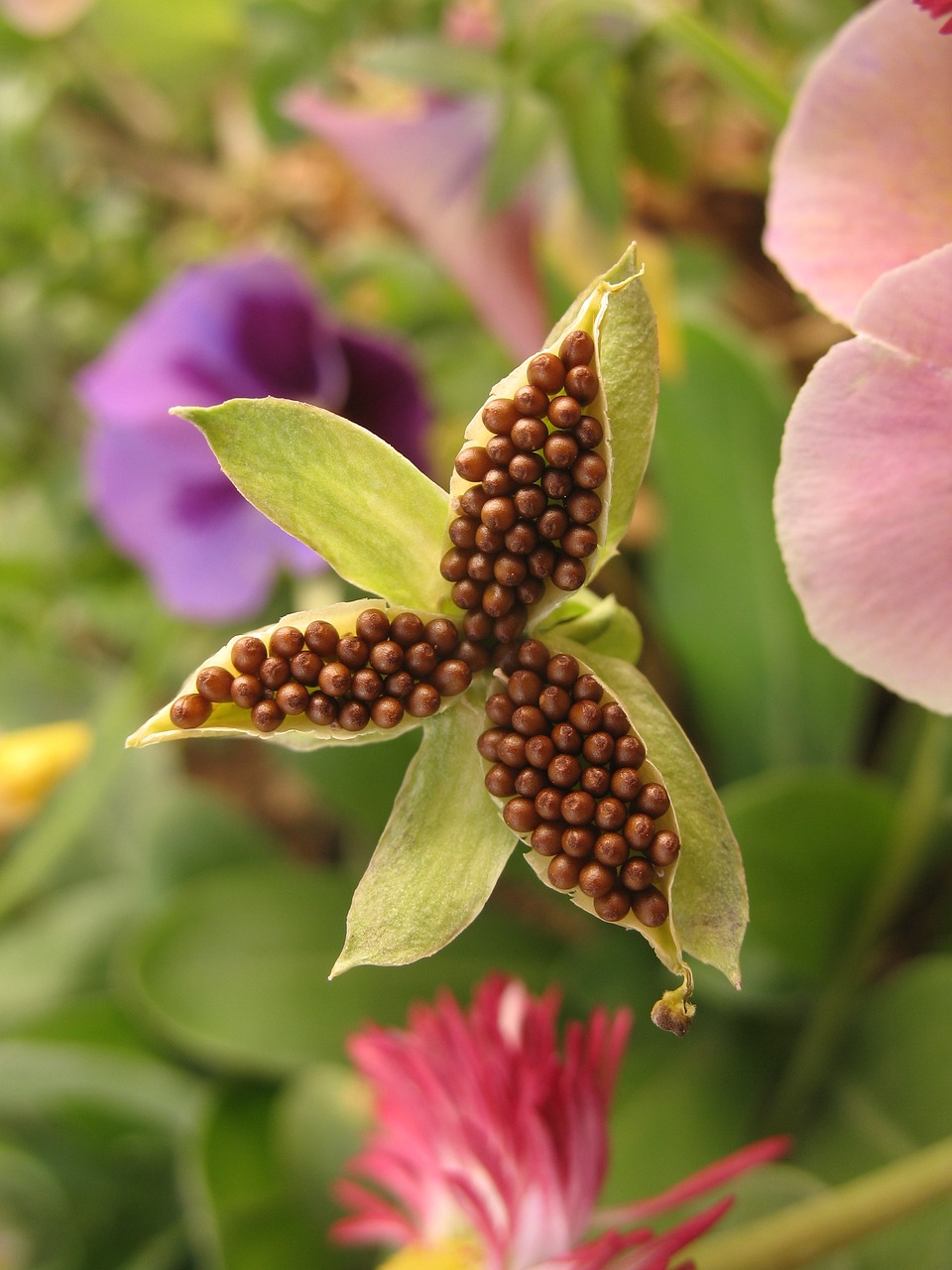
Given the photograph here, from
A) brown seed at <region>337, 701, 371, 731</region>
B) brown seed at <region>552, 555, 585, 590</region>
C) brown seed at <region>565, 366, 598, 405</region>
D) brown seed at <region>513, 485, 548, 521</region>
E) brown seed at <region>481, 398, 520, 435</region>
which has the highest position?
brown seed at <region>565, 366, 598, 405</region>

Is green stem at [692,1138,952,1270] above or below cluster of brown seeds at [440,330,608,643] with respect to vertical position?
below

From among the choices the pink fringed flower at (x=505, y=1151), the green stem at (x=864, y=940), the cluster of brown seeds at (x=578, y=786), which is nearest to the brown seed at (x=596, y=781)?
the cluster of brown seeds at (x=578, y=786)

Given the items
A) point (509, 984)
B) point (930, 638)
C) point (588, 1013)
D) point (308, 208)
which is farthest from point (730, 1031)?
point (308, 208)

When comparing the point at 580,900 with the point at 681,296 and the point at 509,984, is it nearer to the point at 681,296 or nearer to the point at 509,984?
the point at 509,984

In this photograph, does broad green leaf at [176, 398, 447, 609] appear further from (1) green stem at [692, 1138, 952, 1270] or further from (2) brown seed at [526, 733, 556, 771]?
(1) green stem at [692, 1138, 952, 1270]

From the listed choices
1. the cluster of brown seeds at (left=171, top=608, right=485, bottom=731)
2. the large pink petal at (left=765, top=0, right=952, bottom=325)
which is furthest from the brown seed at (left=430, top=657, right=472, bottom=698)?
the large pink petal at (left=765, top=0, right=952, bottom=325)

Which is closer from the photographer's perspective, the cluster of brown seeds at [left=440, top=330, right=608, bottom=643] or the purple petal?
the cluster of brown seeds at [left=440, top=330, right=608, bottom=643]
